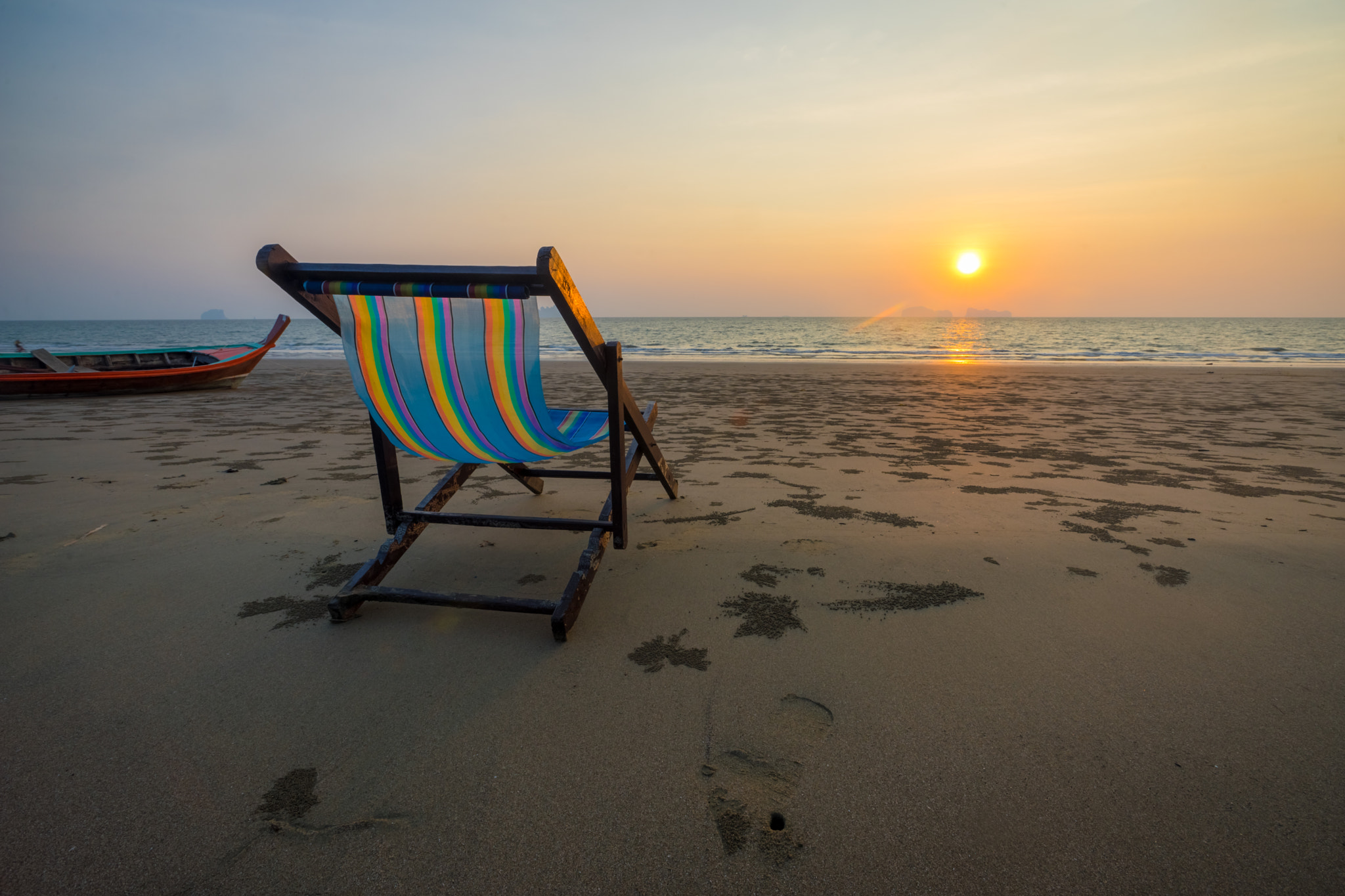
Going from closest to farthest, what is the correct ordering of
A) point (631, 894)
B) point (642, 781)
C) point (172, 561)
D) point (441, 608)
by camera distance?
1. point (631, 894)
2. point (642, 781)
3. point (441, 608)
4. point (172, 561)

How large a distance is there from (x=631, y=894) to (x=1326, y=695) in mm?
1939

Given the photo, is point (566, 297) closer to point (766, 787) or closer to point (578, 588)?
point (578, 588)

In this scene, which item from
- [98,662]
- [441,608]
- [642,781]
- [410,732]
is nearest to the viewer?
[642,781]

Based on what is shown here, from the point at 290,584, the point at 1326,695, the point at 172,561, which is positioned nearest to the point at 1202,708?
the point at 1326,695

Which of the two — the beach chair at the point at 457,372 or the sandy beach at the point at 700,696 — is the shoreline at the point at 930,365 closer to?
the sandy beach at the point at 700,696

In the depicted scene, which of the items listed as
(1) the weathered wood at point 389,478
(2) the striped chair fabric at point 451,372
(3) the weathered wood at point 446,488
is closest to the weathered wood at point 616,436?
(2) the striped chair fabric at point 451,372

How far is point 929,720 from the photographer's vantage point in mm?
1617

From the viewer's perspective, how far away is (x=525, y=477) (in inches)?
138

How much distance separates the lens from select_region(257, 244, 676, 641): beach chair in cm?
188

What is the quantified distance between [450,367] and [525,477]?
1.43 meters

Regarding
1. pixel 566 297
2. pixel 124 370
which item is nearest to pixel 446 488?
pixel 566 297

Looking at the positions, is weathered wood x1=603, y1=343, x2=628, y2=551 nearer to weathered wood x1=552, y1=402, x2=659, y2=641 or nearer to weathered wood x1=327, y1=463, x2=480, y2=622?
weathered wood x1=552, y1=402, x2=659, y2=641

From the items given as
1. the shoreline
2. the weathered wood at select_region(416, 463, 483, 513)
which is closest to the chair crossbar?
the weathered wood at select_region(416, 463, 483, 513)

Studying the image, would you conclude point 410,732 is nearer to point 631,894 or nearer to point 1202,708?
point 631,894
